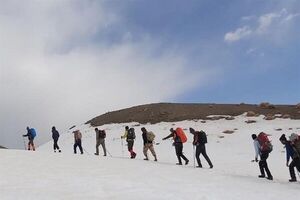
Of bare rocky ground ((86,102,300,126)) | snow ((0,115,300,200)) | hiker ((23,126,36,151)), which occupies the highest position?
bare rocky ground ((86,102,300,126))

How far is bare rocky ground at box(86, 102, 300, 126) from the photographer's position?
55997 mm

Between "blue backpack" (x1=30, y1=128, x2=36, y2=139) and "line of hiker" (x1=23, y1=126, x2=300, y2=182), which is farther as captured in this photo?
"blue backpack" (x1=30, y1=128, x2=36, y2=139)

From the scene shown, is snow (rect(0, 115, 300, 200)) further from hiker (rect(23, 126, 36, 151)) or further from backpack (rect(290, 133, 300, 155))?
hiker (rect(23, 126, 36, 151))

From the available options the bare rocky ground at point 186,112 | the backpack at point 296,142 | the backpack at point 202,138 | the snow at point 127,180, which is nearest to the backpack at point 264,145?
the backpack at point 296,142

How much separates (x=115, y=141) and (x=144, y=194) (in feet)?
107

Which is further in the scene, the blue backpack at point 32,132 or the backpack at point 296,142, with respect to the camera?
the blue backpack at point 32,132

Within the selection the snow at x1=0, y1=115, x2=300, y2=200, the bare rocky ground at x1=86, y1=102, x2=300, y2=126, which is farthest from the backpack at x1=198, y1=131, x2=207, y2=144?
the bare rocky ground at x1=86, y1=102, x2=300, y2=126

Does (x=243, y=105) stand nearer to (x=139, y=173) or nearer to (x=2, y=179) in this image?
(x=139, y=173)

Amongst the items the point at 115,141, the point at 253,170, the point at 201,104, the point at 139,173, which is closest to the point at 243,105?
the point at 201,104

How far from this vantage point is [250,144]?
38906 millimetres

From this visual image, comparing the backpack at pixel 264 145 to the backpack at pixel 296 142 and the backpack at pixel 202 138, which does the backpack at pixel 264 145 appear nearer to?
the backpack at pixel 296 142

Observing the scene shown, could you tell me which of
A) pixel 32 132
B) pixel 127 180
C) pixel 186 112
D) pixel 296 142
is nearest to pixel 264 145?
pixel 296 142

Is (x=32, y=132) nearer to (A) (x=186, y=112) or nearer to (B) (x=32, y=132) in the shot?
(B) (x=32, y=132)

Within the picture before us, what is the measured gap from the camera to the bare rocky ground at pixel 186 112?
55997 millimetres
